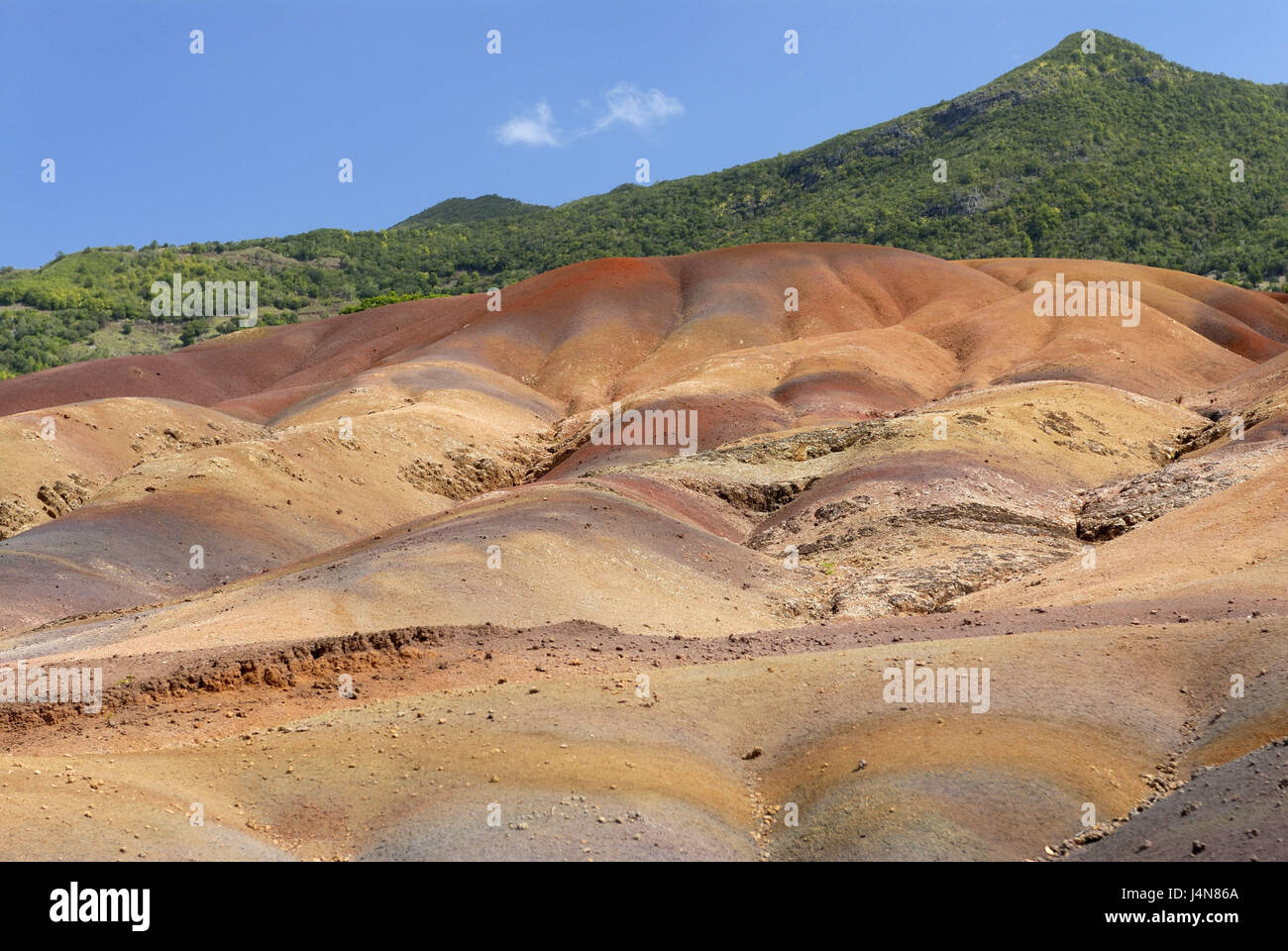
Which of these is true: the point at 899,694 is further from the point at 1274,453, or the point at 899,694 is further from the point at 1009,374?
the point at 1009,374

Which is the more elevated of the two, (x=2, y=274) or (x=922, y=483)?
(x=2, y=274)

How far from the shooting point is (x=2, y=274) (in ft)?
349

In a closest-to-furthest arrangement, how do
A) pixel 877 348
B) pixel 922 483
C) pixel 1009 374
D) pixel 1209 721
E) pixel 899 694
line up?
1. pixel 1209 721
2. pixel 899 694
3. pixel 922 483
4. pixel 1009 374
5. pixel 877 348

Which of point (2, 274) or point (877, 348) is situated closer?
point (877, 348)

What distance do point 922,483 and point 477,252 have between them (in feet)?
265

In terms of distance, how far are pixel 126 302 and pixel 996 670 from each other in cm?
8946

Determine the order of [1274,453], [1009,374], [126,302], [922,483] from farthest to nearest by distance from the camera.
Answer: [126,302] → [1009,374] → [922,483] → [1274,453]
